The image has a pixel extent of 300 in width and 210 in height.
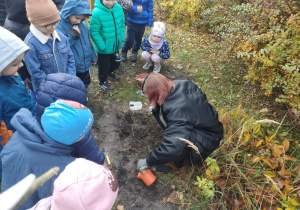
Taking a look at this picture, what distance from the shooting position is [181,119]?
2.59 meters

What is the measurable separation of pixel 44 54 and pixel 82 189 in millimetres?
2180

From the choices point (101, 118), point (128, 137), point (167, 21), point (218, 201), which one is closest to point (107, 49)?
point (101, 118)

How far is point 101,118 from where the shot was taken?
396 cm

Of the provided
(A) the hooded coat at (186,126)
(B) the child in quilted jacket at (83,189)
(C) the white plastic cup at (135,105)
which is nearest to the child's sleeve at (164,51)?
(C) the white plastic cup at (135,105)

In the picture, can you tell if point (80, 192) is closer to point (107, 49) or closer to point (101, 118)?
point (101, 118)

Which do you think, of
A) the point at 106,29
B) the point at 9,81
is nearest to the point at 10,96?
the point at 9,81

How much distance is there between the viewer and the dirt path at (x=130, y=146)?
114 inches

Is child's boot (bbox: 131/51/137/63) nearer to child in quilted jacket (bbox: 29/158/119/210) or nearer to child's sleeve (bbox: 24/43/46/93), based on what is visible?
child's sleeve (bbox: 24/43/46/93)

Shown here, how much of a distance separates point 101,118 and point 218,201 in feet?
7.91

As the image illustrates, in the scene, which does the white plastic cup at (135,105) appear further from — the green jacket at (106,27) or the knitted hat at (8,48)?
the knitted hat at (8,48)

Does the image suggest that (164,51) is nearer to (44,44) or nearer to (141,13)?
(141,13)

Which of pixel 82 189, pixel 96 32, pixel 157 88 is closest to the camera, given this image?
pixel 82 189

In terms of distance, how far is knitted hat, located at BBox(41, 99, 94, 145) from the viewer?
1618 millimetres

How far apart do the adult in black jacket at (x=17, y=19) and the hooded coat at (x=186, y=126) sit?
7.64 feet
